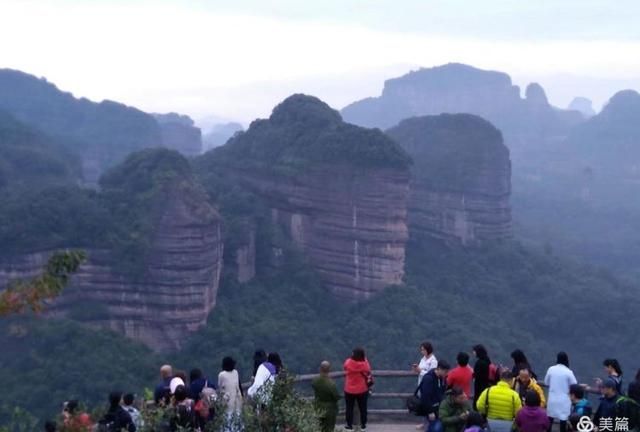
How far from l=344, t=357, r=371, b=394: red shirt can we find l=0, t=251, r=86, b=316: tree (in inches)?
200

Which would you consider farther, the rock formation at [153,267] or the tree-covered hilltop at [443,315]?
the tree-covered hilltop at [443,315]

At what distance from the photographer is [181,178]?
35.1 m

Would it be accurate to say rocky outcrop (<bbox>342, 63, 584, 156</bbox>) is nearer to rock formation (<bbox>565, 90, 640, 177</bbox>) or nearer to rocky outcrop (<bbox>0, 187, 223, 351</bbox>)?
rock formation (<bbox>565, 90, 640, 177</bbox>)

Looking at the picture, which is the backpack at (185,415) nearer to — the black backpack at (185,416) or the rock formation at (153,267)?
the black backpack at (185,416)

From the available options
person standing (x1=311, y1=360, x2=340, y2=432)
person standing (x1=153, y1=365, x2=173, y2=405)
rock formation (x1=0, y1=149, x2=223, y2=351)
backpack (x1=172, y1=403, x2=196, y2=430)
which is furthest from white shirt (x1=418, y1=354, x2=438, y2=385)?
rock formation (x1=0, y1=149, x2=223, y2=351)

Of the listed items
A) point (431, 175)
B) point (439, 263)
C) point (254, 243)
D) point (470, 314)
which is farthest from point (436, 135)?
point (254, 243)

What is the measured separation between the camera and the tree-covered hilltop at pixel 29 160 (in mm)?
41375

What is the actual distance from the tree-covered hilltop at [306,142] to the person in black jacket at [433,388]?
33484mm

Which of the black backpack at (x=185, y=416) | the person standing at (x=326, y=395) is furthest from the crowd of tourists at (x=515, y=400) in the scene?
the black backpack at (x=185, y=416)

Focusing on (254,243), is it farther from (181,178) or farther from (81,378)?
(81,378)

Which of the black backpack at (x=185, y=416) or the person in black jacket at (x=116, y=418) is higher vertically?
the black backpack at (x=185, y=416)

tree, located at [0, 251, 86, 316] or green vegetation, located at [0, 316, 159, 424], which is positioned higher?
tree, located at [0, 251, 86, 316]

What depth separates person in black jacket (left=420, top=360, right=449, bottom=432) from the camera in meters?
8.88

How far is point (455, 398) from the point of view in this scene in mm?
8047
